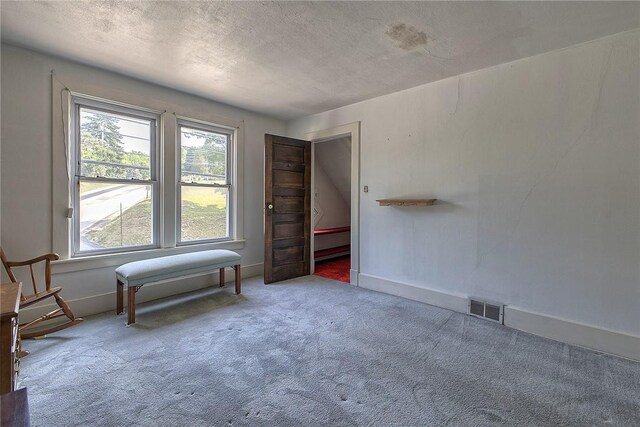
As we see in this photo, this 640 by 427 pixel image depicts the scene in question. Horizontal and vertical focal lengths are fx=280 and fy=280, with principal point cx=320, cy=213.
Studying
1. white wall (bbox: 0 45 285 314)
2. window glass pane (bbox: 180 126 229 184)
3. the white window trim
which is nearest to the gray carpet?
white wall (bbox: 0 45 285 314)

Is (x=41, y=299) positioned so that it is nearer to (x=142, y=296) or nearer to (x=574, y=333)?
(x=142, y=296)

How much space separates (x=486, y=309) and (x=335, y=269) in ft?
7.97

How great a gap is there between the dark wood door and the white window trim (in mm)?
522

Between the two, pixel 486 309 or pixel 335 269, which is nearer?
pixel 486 309

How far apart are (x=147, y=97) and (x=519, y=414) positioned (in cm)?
416

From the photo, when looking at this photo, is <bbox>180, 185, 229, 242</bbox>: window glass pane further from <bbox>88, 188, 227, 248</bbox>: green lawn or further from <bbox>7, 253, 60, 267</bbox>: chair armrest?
<bbox>7, 253, 60, 267</bbox>: chair armrest

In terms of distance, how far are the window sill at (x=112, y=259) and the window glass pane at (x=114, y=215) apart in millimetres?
138

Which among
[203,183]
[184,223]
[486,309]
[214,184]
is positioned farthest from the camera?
[214,184]

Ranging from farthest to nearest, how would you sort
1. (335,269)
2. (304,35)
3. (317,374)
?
1. (335,269)
2. (304,35)
3. (317,374)

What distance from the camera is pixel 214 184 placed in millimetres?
3832

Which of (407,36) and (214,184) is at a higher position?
(407,36)

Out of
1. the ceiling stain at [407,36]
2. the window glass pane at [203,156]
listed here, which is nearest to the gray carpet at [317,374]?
the window glass pane at [203,156]

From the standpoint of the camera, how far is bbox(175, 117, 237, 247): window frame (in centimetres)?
347

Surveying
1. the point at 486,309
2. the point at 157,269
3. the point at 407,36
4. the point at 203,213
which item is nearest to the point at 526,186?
the point at 486,309
